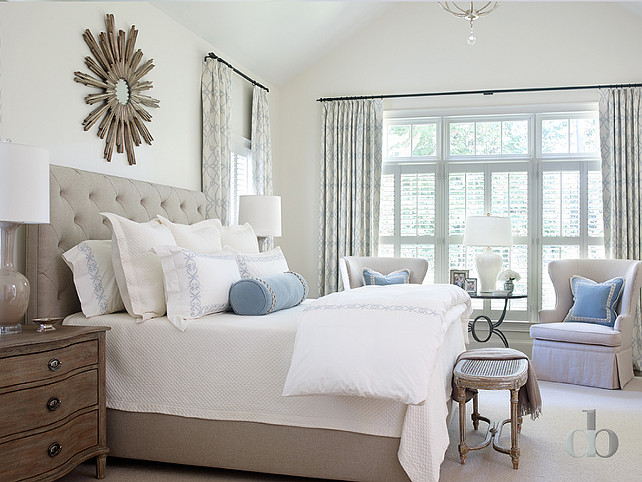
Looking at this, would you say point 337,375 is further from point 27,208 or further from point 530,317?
point 530,317

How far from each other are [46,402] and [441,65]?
5110 millimetres

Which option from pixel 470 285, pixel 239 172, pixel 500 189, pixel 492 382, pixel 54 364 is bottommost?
pixel 492 382

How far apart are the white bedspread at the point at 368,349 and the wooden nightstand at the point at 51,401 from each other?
0.88m

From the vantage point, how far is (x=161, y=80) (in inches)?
170

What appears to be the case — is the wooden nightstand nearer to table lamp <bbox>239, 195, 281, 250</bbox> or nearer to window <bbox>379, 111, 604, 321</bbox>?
table lamp <bbox>239, 195, 281, 250</bbox>

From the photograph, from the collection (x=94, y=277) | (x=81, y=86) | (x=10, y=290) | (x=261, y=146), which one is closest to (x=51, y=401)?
(x=10, y=290)

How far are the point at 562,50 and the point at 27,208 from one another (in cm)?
530

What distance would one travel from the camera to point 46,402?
2.46m

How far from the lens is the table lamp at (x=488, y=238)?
5777 mm

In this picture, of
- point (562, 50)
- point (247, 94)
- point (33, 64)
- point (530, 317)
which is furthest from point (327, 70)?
point (33, 64)

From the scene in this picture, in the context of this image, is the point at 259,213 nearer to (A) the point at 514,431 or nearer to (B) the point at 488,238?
(B) the point at 488,238

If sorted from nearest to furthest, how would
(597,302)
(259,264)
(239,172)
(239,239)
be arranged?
1. (259,264)
2. (239,239)
3. (597,302)
4. (239,172)

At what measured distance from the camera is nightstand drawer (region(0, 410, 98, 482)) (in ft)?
7.55

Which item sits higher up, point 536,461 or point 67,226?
point 67,226
